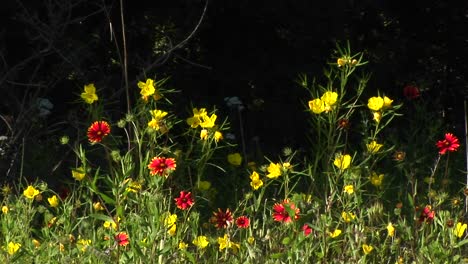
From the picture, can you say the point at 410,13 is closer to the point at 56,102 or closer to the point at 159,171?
the point at 56,102

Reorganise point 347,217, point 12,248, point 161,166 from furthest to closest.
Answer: point 347,217 → point 12,248 → point 161,166

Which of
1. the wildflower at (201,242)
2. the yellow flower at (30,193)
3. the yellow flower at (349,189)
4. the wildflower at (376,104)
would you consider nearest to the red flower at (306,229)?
the yellow flower at (349,189)

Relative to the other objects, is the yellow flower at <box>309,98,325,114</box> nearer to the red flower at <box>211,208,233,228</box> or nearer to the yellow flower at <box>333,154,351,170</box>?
the yellow flower at <box>333,154,351,170</box>

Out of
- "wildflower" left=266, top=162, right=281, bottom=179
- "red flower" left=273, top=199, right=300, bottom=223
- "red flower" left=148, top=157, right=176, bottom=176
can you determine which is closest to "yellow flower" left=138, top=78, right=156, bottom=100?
"red flower" left=148, top=157, right=176, bottom=176

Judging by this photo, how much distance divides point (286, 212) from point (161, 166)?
1.74ft

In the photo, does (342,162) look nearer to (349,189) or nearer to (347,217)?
(349,189)

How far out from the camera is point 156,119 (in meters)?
3.71

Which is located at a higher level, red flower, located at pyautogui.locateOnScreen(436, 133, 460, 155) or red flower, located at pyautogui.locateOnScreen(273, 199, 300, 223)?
red flower, located at pyautogui.locateOnScreen(436, 133, 460, 155)

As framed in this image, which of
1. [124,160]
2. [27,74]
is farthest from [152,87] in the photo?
[27,74]

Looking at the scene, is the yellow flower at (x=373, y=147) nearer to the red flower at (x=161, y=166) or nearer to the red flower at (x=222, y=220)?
the red flower at (x=222, y=220)

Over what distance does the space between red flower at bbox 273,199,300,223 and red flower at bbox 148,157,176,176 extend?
45cm

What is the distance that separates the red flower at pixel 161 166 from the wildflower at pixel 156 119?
18cm

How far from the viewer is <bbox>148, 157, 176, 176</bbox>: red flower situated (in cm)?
353

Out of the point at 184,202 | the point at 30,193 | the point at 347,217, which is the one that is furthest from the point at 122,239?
the point at 347,217
